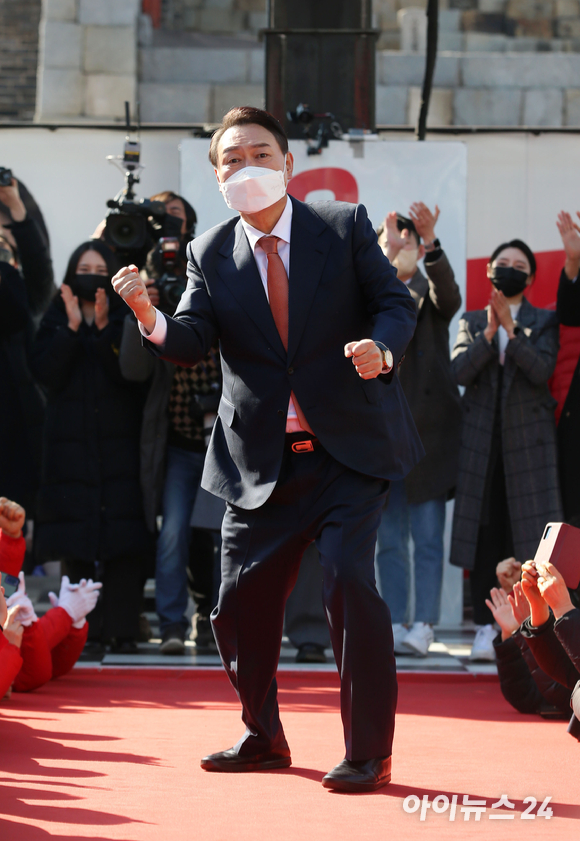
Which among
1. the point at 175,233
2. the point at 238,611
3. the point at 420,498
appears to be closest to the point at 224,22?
the point at 175,233

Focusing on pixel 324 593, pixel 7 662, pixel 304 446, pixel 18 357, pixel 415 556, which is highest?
pixel 304 446

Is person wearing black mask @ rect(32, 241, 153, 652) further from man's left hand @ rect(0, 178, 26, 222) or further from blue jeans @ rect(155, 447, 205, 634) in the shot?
man's left hand @ rect(0, 178, 26, 222)

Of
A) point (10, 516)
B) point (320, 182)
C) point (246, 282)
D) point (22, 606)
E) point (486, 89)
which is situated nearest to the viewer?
point (246, 282)

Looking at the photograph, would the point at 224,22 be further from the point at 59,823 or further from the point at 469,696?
the point at 59,823

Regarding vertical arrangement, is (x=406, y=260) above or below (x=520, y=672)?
above

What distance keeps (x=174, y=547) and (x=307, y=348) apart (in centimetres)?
256

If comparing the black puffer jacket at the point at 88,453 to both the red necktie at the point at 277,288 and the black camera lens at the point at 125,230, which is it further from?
the red necktie at the point at 277,288

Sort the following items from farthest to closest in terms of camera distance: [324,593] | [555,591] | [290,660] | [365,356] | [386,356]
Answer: [290,660] < [555,591] < [324,593] < [386,356] < [365,356]

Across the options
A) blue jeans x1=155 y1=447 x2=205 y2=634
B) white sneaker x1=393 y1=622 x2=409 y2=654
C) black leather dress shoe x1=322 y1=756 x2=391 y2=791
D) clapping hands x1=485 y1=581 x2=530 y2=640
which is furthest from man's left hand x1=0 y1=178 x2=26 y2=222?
black leather dress shoe x1=322 y1=756 x2=391 y2=791

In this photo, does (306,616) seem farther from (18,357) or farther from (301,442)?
(301,442)

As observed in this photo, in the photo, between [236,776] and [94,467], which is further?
→ [94,467]

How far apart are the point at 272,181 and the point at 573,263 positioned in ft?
8.62

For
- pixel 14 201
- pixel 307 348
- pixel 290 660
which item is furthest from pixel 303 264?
pixel 14 201

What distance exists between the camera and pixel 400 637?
5.08m
